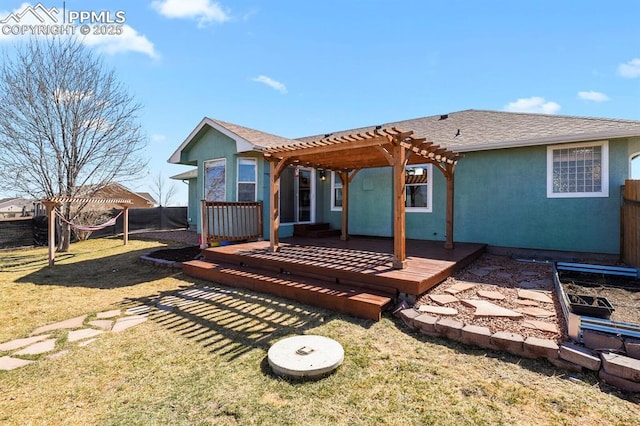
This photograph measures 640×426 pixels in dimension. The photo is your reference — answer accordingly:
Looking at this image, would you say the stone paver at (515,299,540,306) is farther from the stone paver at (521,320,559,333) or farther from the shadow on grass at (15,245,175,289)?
the shadow on grass at (15,245,175,289)

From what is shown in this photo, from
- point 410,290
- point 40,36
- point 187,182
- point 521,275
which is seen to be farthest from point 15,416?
point 187,182

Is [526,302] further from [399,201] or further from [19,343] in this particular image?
[19,343]

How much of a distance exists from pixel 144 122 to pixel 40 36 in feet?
12.0

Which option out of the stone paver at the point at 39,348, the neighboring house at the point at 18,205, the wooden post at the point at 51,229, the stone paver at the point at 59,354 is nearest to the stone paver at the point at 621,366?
the stone paver at the point at 59,354

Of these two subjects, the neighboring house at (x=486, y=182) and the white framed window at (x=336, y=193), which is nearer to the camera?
the neighboring house at (x=486, y=182)

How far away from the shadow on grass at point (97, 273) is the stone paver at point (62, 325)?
1735 mm

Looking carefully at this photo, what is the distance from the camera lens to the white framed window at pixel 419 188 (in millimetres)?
8148

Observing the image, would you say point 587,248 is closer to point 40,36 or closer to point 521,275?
point 521,275

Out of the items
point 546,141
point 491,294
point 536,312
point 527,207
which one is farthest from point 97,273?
point 546,141

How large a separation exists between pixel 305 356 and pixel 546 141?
Answer: 672 cm

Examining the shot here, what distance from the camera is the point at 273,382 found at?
2508 mm

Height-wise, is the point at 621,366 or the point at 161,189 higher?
the point at 161,189

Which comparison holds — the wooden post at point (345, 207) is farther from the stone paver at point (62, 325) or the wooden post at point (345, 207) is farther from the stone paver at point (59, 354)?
the stone paver at point (59, 354)

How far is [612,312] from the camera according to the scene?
332cm
